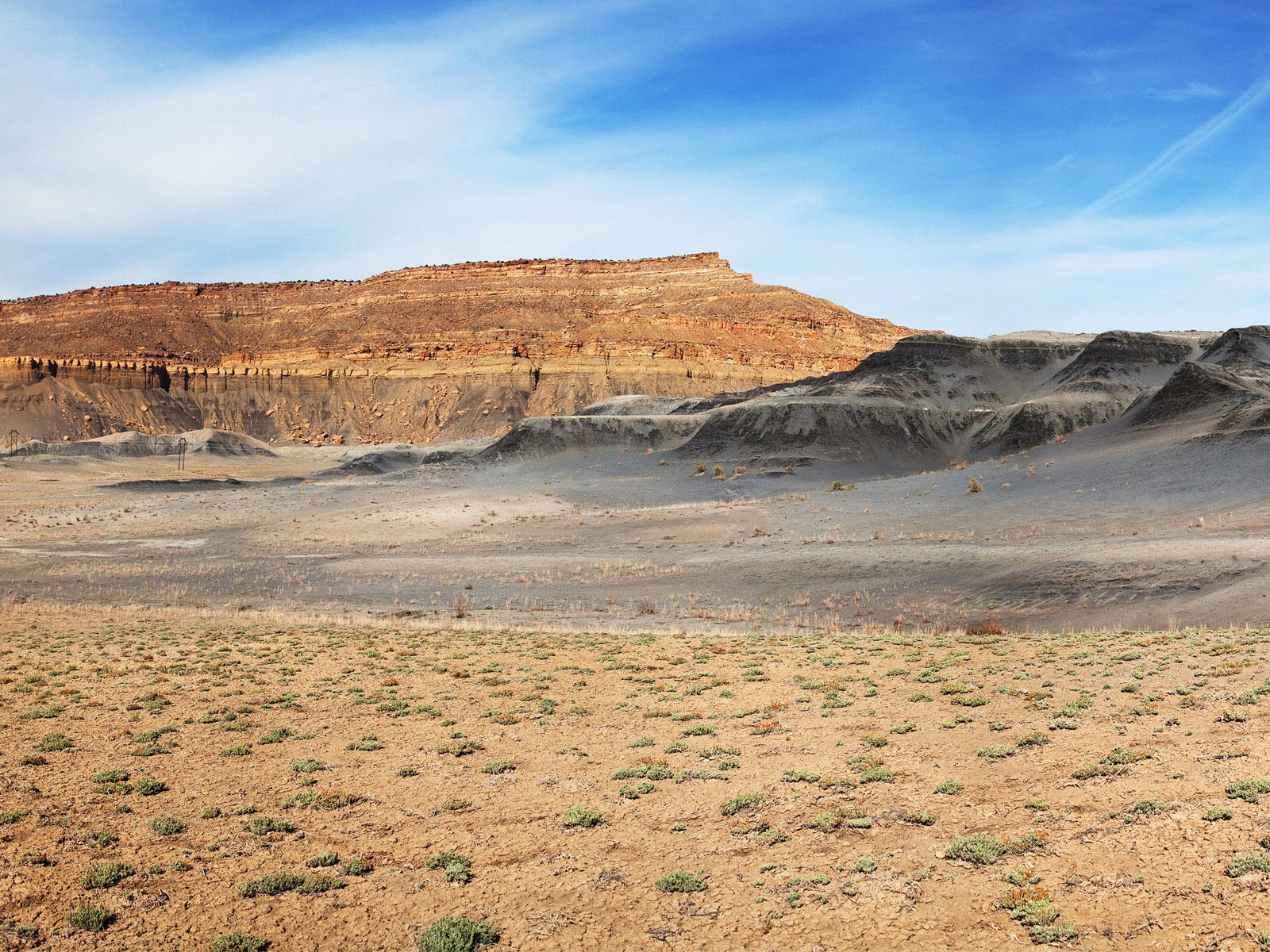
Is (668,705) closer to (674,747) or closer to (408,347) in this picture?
(674,747)

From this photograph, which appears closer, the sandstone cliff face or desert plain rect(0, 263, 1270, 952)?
desert plain rect(0, 263, 1270, 952)

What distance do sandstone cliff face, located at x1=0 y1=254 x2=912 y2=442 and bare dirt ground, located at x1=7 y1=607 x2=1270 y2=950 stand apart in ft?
366

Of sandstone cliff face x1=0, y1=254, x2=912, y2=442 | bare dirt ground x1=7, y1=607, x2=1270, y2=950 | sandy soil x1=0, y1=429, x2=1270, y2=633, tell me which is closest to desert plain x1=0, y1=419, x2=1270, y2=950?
bare dirt ground x1=7, y1=607, x2=1270, y2=950

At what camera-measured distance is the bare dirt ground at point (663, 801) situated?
278 inches

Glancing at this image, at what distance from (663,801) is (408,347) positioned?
14329 centimetres

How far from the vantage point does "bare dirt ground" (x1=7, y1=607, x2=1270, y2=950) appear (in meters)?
7.06

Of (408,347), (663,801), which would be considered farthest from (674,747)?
(408,347)

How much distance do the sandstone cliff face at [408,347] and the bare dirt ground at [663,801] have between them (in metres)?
112

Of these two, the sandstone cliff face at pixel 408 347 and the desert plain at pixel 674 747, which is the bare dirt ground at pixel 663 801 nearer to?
the desert plain at pixel 674 747

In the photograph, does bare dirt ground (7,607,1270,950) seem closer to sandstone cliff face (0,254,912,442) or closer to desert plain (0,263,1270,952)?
desert plain (0,263,1270,952)

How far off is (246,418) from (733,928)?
14861 centimetres

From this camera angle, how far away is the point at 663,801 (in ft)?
33.0

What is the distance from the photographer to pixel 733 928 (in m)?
7.05

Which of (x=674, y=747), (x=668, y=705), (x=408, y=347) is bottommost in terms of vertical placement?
(x=668, y=705)
